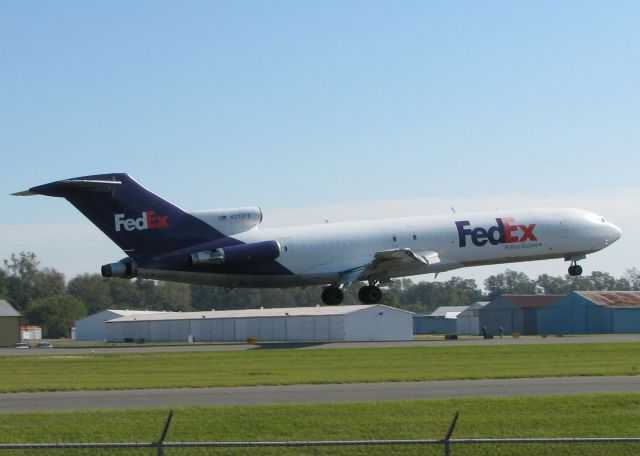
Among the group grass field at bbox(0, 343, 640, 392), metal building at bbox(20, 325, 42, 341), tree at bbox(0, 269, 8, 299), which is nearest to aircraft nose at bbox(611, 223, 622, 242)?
grass field at bbox(0, 343, 640, 392)

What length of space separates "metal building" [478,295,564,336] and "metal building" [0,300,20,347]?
48.9 metres

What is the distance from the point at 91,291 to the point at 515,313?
63.6 metres

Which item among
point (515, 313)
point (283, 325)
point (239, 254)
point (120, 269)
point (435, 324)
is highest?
point (239, 254)

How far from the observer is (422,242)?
56.2 metres

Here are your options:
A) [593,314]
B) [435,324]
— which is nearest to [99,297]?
[435,324]

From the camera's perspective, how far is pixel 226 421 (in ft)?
74.6

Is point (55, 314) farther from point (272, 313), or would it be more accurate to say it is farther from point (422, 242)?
point (422, 242)

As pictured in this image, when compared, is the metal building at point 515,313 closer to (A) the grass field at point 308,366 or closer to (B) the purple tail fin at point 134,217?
(A) the grass field at point 308,366

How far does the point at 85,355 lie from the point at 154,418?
30566mm

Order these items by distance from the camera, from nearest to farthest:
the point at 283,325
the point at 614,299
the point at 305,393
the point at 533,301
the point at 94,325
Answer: the point at 305,393 < the point at 283,325 < the point at 614,299 < the point at 533,301 < the point at 94,325

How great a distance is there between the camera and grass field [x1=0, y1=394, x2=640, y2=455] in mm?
20812

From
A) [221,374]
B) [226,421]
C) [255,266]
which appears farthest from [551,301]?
[226,421]

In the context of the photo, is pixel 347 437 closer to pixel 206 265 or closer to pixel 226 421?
pixel 226 421

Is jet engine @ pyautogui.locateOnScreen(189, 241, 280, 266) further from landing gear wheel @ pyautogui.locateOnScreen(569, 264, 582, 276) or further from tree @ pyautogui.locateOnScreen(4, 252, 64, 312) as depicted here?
tree @ pyautogui.locateOnScreen(4, 252, 64, 312)
